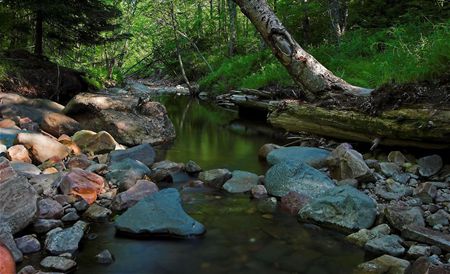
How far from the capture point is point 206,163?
723cm

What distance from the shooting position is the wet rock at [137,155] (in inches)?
271

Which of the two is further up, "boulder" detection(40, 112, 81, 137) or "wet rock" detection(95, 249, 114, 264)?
"boulder" detection(40, 112, 81, 137)

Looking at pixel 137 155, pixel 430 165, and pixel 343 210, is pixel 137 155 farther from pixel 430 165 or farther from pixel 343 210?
pixel 430 165

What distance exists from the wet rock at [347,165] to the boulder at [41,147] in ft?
13.6

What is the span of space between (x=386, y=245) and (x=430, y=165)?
7.47 ft

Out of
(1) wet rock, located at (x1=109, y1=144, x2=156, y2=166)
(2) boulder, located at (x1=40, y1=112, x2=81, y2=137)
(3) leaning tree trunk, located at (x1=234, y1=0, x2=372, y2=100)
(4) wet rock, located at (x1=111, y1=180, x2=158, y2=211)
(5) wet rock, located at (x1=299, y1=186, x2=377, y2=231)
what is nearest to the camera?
(5) wet rock, located at (x1=299, y1=186, x2=377, y2=231)

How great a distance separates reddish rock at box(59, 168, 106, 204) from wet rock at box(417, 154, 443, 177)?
416 cm

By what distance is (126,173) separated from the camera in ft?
19.1

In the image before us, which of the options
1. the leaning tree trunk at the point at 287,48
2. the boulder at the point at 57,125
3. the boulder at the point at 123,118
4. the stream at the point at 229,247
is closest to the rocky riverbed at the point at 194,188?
the stream at the point at 229,247

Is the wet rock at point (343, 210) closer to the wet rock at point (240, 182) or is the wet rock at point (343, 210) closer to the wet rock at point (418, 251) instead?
the wet rock at point (418, 251)

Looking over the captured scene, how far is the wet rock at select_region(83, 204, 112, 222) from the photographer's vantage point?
182 inches

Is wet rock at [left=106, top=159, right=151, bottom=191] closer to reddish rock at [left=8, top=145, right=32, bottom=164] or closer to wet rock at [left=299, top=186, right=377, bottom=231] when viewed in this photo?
reddish rock at [left=8, top=145, right=32, bottom=164]

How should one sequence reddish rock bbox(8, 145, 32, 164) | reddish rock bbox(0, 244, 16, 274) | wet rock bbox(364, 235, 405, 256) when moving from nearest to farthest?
reddish rock bbox(0, 244, 16, 274), wet rock bbox(364, 235, 405, 256), reddish rock bbox(8, 145, 32, 164)

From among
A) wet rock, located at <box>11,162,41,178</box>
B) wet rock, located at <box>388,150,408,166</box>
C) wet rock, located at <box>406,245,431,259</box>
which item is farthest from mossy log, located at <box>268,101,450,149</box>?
wet rock, located at <box>11,162,41,178</box>
